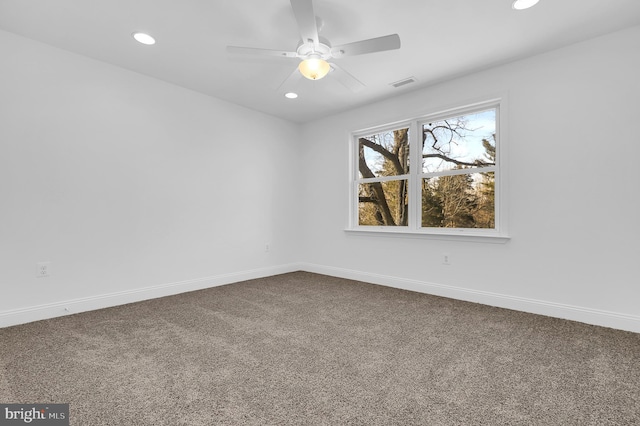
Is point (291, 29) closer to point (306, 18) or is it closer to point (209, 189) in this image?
point (306, 18)

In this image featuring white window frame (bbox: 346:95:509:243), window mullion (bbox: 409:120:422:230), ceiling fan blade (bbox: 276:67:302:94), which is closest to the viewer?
white window frame (bbox: 346:95:509:243)

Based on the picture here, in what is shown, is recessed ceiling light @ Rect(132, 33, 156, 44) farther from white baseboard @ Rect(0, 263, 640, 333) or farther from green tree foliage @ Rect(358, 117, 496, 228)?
green tree foliage @ Rect(358, 117, 496, 228)

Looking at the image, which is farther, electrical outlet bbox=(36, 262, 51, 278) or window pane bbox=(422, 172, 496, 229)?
window pane bbox=(422, 172, 496, 229)

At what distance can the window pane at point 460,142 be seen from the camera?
10.8ft

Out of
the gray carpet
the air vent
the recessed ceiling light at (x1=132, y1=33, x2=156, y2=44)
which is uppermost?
the recessed ceiling light at (x1=132, y1=33, x2=156, y2=44)

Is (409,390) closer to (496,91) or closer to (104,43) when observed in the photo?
(496,91)

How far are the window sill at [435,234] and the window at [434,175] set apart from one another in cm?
2

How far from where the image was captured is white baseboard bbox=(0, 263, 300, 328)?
254cm

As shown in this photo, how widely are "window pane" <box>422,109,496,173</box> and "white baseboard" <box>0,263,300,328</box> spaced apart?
2878 mm

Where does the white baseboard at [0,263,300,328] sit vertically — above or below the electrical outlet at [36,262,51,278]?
below

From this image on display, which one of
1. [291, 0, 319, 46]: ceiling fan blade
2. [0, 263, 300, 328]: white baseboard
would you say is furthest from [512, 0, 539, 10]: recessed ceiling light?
[0, 263, 300, 328]: white baseboard

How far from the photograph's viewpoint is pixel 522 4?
214 centimetres

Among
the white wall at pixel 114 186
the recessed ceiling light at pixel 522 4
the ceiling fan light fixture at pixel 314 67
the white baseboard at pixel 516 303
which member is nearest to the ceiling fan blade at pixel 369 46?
the ceiling fan light fixture at pixel 314 67

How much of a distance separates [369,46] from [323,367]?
217 cm
